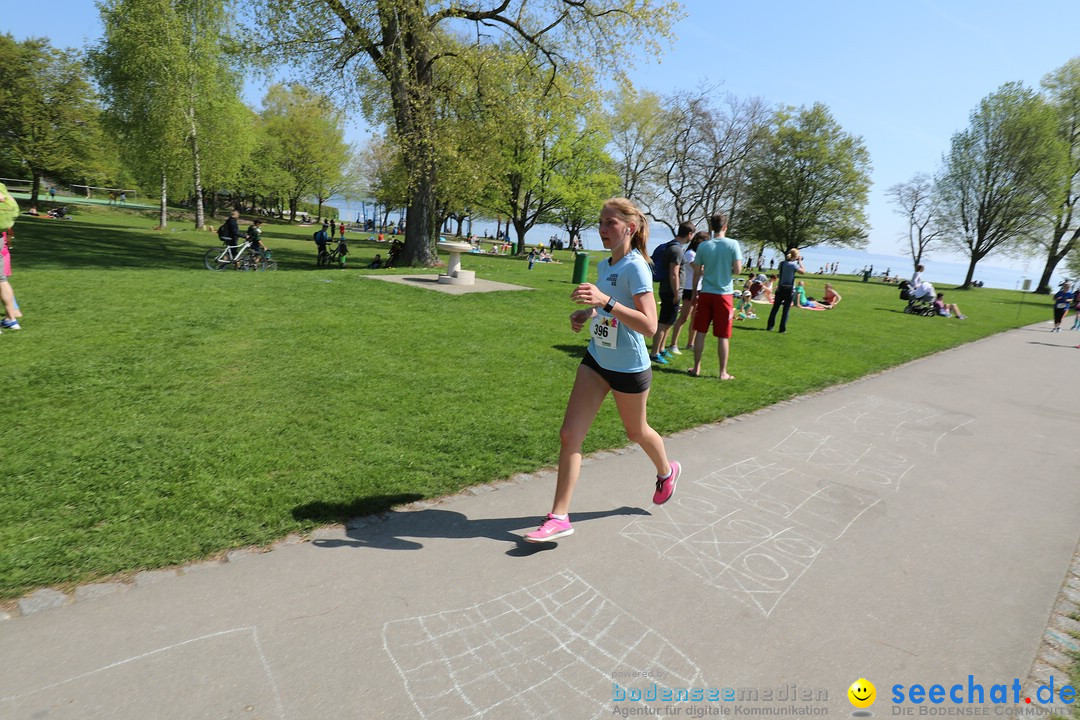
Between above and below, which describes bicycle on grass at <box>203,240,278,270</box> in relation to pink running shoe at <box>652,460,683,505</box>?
above

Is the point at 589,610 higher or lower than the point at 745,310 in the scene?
lower

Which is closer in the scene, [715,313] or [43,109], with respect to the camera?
[715,313]

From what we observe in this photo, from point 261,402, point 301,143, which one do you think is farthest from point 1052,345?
point 301,143

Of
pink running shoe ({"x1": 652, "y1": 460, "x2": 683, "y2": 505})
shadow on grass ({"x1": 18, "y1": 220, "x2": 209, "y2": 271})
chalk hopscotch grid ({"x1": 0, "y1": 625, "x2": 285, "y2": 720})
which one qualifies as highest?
shadow on grass ({"x1": 18, "y1": 220, "x2": 209, "y2": 271})

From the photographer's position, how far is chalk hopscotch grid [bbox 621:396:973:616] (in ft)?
11.1

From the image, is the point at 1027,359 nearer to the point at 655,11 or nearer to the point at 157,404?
the point at 655,11

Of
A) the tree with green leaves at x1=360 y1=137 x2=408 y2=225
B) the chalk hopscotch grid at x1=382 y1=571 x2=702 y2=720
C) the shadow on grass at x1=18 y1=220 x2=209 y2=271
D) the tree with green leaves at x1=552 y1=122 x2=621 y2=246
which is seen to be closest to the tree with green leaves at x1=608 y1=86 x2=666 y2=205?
the tree with green leaves at x1=552 y1=122 x2=621 y2=246

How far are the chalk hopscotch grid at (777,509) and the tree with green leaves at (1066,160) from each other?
1825 inches

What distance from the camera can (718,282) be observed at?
7363 mm

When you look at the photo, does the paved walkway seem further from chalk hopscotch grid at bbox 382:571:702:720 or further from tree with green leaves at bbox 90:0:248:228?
tree with green leaves at bbox 90:0:248:228

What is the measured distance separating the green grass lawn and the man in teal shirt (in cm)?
73

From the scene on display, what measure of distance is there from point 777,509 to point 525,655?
2460mm

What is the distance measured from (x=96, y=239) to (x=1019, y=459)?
2777 cm

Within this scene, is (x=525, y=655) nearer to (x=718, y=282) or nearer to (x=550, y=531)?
(x=550, y=531)
